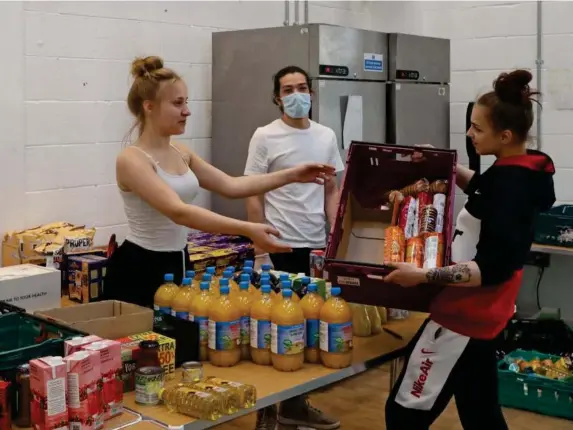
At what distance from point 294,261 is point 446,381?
1.59 meters

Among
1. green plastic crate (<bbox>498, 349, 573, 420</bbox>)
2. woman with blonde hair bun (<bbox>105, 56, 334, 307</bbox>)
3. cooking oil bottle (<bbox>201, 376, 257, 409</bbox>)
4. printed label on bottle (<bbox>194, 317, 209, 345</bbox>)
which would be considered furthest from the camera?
green plastic crate (<bbox>498, 349, 573, 420</bbox>)

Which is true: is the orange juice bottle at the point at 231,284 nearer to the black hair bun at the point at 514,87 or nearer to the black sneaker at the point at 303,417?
the black hair bun at the point at 514,87

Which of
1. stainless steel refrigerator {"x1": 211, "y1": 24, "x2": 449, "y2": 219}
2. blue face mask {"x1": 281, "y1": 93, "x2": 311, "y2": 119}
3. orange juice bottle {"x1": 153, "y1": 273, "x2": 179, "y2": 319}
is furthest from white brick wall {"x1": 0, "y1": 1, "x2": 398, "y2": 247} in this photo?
orange juice bottle {"x1": 153, "y1": 273, "x2": 179, "y2": 319}

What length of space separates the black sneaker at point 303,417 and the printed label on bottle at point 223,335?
153cm

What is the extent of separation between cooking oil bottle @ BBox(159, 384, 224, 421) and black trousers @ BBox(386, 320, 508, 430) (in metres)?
0.80

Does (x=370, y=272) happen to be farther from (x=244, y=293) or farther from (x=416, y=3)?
(x=416, y=3)

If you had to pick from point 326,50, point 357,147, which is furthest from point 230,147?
point 357,147

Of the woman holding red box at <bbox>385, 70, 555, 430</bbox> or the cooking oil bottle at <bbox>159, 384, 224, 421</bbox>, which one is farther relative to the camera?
the woman holding red box at <bbox>385, 70, 555, 430</bbox>

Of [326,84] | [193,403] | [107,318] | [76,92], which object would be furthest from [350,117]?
[193,403]

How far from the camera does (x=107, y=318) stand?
2363mm

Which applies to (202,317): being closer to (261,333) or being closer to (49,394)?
(261,333)

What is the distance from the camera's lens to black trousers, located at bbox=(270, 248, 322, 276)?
404 centimetres

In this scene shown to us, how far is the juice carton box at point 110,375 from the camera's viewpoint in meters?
2.01

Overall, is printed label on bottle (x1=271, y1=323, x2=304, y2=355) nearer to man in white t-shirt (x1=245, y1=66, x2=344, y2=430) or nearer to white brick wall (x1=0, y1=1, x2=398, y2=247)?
man in white t-shirt (x1=245, y1=66, x2=344, y2=430)
